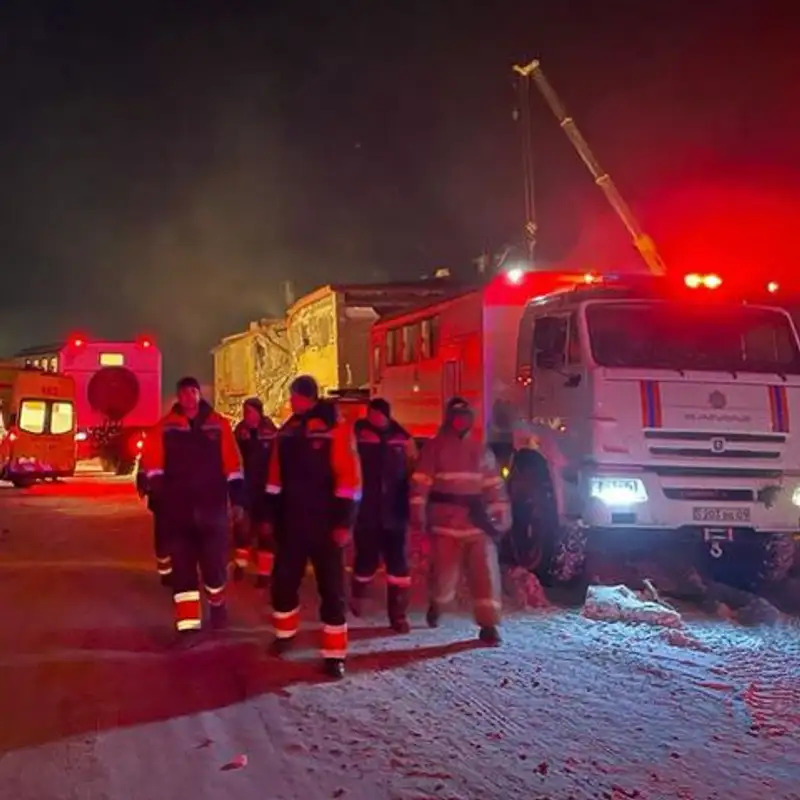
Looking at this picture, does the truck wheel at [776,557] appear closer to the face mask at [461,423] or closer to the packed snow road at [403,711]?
the packed snow road at [403,711]

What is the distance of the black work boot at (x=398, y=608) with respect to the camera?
7.55 meters

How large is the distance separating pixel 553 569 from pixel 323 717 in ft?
14.8

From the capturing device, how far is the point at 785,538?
925 centimetres

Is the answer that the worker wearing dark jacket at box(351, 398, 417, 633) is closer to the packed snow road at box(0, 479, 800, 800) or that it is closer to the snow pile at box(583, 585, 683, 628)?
the packed snow road at box(0, 479, 800, 800)

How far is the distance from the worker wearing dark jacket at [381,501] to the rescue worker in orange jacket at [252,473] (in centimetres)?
120

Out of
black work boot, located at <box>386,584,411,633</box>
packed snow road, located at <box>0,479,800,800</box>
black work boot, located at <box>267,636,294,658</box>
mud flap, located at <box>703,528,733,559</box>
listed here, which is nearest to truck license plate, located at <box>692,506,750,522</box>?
mud flap, located at <box>703,528,733,559</box>

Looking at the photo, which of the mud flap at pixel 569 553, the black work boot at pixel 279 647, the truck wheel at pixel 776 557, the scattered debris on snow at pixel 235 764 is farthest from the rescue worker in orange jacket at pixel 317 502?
the truck wheel at pixel 776 557

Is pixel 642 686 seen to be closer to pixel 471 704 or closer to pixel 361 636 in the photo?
pixel 471 704

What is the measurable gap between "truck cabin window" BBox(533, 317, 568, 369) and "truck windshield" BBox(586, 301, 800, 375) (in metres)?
0.35

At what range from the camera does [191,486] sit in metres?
7.11

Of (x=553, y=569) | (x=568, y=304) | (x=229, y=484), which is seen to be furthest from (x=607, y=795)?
(x=568, y=304)

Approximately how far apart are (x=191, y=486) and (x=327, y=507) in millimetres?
1178

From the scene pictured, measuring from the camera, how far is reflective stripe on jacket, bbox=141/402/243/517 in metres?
7.12

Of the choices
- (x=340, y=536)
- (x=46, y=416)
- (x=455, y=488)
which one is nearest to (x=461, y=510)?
(x=455, y=488)
